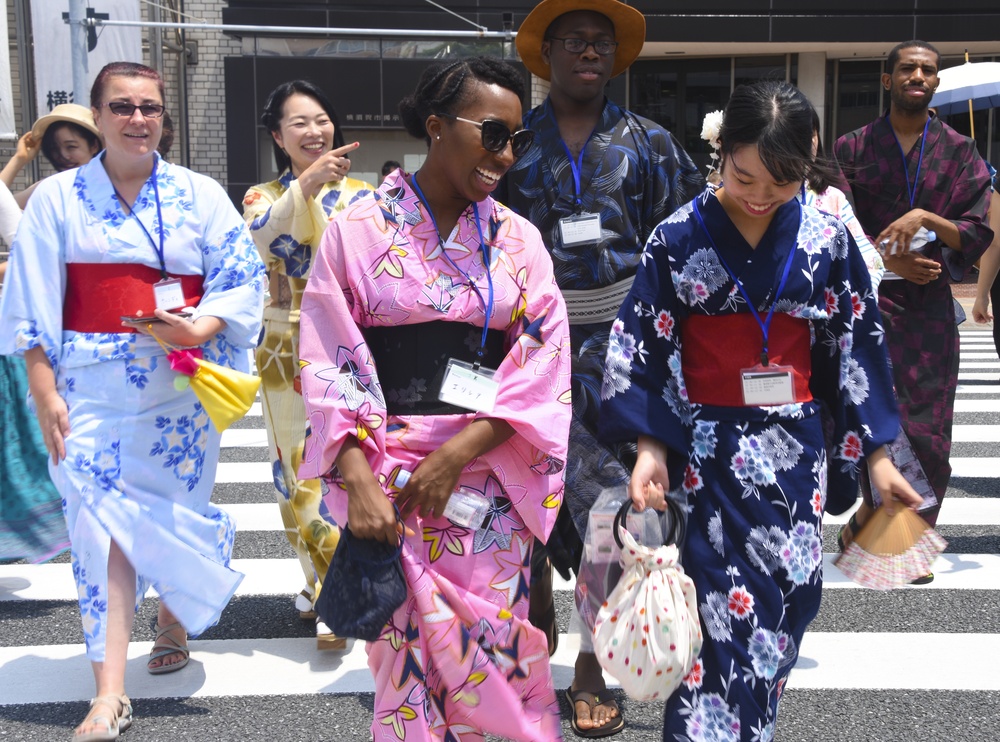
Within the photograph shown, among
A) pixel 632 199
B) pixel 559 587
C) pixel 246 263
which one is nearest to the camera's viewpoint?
pixel 632 199

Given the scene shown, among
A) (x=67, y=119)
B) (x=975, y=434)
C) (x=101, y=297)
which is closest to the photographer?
(x=101, y=297)

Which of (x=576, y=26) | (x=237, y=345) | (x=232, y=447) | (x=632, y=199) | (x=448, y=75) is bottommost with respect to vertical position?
(x=232, y=447)

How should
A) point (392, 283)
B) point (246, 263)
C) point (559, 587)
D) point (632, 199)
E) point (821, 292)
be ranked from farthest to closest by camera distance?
1. point (559, 587)
2. point (246, 263)
3. point (632, 199)
4. point (821, 292)
5. point (392, 283)

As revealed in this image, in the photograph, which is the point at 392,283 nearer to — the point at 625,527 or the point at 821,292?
the point at 625,527

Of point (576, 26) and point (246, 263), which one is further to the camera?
point (246, 263)

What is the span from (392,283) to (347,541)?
22.4 inches

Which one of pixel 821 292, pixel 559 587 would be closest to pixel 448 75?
pixel 821 292

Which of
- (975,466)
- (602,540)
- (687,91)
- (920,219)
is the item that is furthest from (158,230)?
(687,91)

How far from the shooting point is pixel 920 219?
4367mm

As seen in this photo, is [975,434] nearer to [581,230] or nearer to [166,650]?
[581,230]

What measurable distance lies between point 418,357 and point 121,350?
1371 millimetres

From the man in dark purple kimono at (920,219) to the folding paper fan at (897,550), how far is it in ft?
6.57

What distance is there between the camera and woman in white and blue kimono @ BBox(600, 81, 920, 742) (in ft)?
8.36

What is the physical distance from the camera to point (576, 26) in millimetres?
3410
